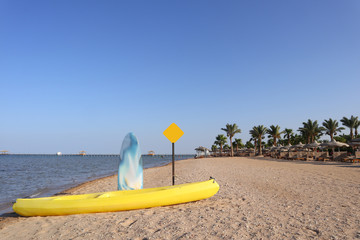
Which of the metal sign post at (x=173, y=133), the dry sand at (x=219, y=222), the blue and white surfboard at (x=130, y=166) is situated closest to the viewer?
the dry sand at (x=219, y=222)

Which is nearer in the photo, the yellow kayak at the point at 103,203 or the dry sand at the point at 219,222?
the dry sand at the point at 219,222

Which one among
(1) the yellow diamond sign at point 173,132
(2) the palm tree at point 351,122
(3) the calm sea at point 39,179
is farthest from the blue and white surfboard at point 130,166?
(2) the palm tree at point 351,122

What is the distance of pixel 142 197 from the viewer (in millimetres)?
5754

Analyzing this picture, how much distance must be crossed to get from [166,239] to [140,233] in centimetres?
61

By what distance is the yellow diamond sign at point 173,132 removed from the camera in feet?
26.8

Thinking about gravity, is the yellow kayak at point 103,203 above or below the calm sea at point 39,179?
above

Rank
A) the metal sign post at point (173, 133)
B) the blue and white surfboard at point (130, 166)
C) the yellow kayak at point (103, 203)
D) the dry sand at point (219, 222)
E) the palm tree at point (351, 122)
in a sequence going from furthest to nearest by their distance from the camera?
1. the palm tree at point (351, 122)
2. the metal sign post at point (173, 133)
3. the blue and white surfboard at point (130, 166)
4. the yellow kayak at point (103, 203)
5. the dry sand at point (219, 222)

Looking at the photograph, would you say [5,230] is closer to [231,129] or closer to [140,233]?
[140,233]

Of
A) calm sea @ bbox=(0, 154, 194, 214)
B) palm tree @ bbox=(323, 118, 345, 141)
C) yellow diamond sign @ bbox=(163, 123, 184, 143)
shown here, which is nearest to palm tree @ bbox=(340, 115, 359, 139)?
palm tree @ bbox=(323, 118, 345, 141)

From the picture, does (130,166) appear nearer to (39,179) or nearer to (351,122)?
(39,179)

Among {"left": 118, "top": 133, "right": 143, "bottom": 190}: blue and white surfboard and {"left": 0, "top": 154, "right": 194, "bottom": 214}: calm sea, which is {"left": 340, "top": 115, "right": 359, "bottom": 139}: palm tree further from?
{"left": 118, "top": 133, "right": 143, "bottom": 190}: blue and white surfboard

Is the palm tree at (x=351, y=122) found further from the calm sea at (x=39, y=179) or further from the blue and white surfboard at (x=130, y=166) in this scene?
the blue and white surfboard at (x=130, y=166)

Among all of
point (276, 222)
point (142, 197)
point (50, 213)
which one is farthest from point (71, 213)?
point (276, 222)

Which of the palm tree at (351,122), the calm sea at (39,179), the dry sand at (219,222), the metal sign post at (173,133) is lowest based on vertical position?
the calm sea at (39,179)
